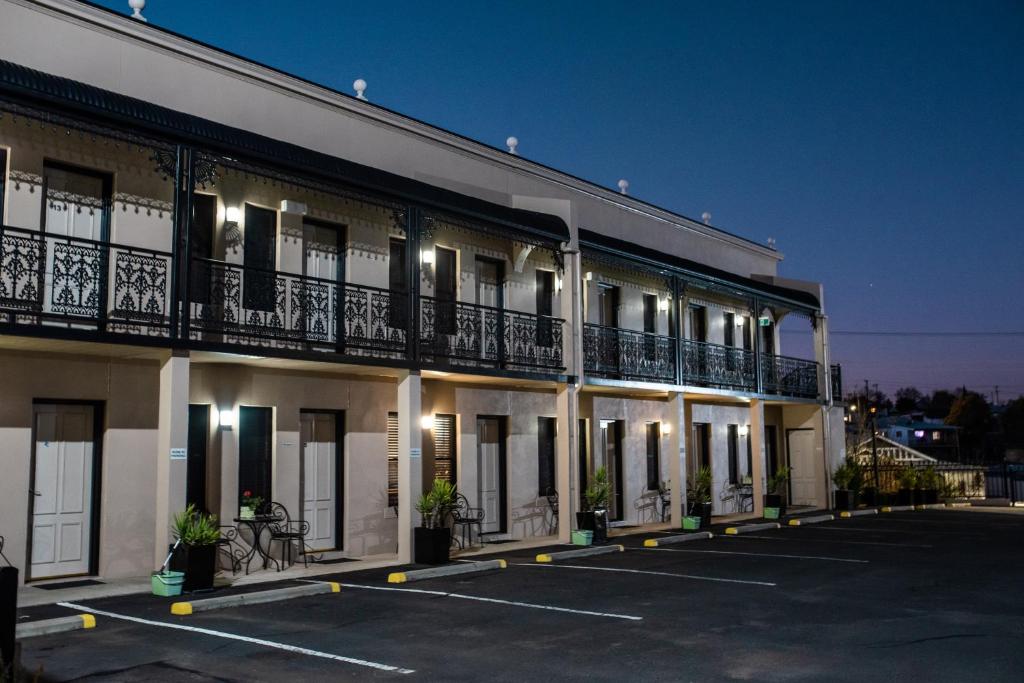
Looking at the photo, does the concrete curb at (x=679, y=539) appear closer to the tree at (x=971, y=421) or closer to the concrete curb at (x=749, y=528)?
the concrete curb at (x=749, y=528)

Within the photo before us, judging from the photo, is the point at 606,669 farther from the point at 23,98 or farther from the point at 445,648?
the point at 23,98

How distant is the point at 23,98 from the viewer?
37.0 feet

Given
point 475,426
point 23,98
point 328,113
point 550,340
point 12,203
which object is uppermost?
point 328,113

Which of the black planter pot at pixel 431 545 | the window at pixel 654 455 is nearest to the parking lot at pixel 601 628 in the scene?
the black planter pot at pixel 431 545

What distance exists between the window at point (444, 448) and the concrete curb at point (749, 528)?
272 inches

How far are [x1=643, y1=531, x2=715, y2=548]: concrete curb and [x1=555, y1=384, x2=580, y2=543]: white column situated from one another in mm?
1661

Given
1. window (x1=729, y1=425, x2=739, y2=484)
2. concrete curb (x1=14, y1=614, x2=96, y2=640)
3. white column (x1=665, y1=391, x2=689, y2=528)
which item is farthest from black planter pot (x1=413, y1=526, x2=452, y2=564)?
window (x1=729, y1=425, x2=739, y2=484)

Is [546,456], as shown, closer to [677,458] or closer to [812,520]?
[677,458]

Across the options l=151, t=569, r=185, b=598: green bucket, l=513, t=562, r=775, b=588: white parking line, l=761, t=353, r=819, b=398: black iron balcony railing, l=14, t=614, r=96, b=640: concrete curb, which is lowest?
l=513, t=562, r=775, b=588: white parking line

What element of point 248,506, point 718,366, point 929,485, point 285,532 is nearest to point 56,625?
point 248,506

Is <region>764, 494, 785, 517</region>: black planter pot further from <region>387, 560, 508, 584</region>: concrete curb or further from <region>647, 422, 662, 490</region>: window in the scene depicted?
<region>387, 560, 508, 584</region>: concrete curb

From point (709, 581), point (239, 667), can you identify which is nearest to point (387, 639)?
point (239, 667)

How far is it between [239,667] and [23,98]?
7.23 meters

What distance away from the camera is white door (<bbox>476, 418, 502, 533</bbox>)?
19.2 m
